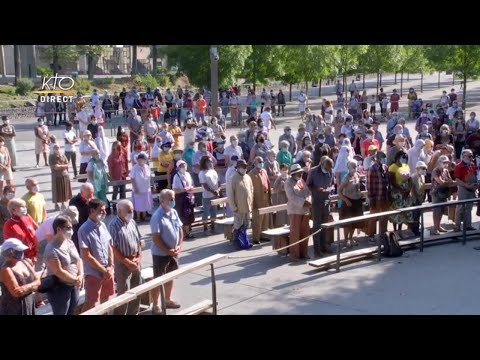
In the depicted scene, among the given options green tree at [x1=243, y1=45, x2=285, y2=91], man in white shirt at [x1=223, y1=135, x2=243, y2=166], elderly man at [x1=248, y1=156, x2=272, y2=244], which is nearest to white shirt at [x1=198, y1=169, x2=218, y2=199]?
elderly man at [x1=248, y1=156, x2=272, y2=244]

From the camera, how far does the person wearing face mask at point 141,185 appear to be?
12812mm

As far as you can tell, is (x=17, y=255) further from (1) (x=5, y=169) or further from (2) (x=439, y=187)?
(2) (x=439, y=187)

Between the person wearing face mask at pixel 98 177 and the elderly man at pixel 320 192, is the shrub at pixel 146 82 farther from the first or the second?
the elderly man at pixel 320 192

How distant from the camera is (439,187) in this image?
40.2 feet

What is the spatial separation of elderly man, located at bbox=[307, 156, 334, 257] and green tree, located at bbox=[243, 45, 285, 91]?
1014 inches

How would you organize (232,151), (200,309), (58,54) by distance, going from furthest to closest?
(58,54)
(232,151)
(200,309)

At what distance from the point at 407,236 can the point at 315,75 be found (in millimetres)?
25388

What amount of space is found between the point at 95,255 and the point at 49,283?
2.10 ft

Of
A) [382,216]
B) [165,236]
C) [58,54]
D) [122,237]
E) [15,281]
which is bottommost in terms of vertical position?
[382,216]

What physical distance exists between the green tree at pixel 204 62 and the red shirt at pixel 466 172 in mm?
22615

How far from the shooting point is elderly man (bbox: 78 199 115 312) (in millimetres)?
7649

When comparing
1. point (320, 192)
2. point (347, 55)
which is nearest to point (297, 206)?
point (320, 192)
